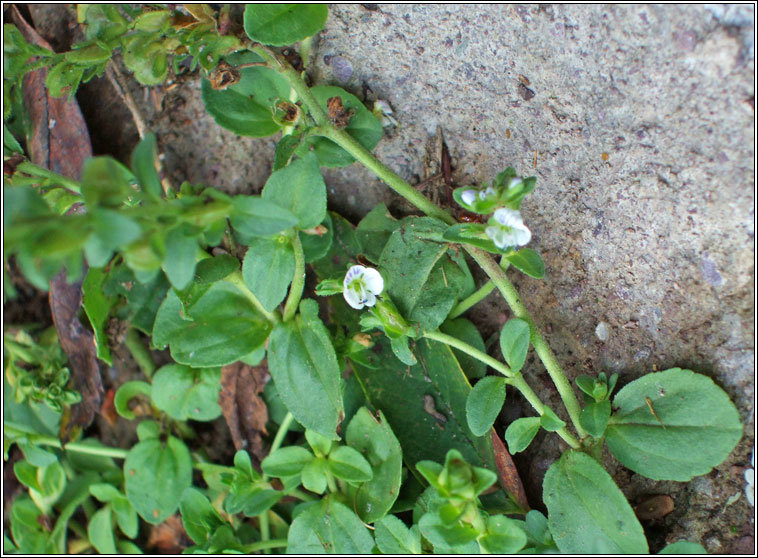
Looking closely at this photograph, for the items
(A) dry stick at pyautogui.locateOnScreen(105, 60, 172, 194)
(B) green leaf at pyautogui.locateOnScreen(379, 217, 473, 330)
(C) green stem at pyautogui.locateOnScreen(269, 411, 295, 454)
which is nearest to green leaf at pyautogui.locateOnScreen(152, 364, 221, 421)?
(C) green stem at pyautogui.locateOnScreen(269, 411, 295, 454)

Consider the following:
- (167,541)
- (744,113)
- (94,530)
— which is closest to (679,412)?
(744,113)

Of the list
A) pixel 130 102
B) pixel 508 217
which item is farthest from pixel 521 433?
pixel 130 102

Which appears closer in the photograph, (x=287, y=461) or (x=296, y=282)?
(x=296, y=282)

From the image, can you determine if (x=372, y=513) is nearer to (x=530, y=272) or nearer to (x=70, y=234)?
(x=530, y=272)

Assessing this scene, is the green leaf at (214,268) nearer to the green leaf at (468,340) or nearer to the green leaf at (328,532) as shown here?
the green leaf at (468,340)

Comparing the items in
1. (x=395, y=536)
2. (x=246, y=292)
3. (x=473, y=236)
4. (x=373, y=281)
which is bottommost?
(x=395, y=536)

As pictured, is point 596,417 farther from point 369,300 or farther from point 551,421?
point 369,300

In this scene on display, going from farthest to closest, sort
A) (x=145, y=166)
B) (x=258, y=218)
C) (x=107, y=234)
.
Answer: (x=258, y=218) → (x=145, y=166) → (x=107, y=234)
